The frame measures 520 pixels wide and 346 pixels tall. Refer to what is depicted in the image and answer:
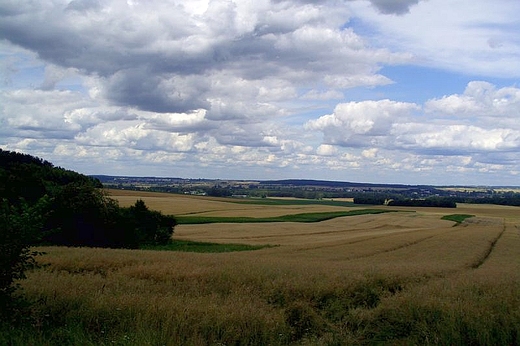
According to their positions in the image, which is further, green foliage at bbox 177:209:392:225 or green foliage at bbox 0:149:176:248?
green foliage at bbox 177:209:392:225

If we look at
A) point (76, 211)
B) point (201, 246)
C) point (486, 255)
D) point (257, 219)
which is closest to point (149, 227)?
point (201, 246)

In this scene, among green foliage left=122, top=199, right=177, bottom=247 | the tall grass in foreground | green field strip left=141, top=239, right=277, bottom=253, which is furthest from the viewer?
green foliage left=122, top=199, right=177, bottom=247

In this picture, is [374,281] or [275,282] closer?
[275,282]

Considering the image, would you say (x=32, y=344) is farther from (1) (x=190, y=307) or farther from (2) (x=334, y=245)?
(2) (x=334, y=245)

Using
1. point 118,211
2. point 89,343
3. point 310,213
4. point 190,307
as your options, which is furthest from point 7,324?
point 310,213

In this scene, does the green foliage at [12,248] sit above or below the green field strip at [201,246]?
above

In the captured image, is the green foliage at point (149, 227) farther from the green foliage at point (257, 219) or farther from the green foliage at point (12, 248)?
the green foliage at point (12, 248)

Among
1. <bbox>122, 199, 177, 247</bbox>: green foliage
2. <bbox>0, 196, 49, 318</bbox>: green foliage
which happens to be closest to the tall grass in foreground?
<bbox>0, 196, 49, 318</bbox>: green foliage

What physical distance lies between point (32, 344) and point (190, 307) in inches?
105

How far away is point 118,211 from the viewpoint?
4041cm

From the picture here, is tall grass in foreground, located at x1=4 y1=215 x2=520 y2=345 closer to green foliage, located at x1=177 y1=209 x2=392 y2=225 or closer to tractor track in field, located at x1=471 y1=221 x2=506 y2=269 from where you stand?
tractor track in field, located at x1=471 y1=221 x2=506 y2=269

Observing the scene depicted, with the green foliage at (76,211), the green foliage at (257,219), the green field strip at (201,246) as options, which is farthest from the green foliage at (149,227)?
the green foliage at (257,219)

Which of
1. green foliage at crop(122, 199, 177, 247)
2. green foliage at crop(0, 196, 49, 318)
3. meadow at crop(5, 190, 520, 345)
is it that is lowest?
green foliage at crop(122, 199, 177, 247)

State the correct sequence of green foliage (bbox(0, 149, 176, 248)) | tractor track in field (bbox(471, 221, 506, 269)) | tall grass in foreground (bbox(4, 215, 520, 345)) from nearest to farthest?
tall grass in foreground (bbox(4, 215, 520, 345)), tractor track in field (bbox(471, 221, 506, 269)), green foliage (bbox(0, 149, 176, 248))
